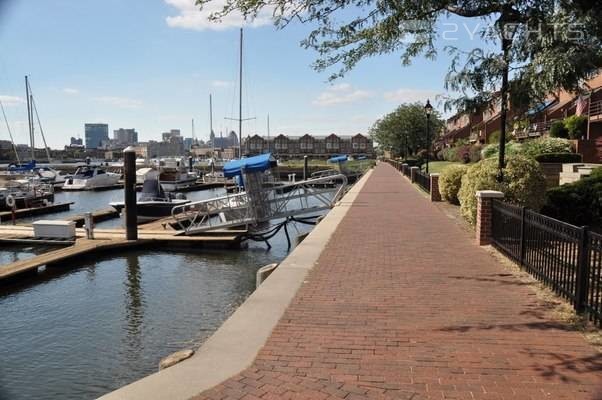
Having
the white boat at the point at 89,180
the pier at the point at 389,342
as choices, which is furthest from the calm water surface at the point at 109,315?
the white boat at the point at 89,180

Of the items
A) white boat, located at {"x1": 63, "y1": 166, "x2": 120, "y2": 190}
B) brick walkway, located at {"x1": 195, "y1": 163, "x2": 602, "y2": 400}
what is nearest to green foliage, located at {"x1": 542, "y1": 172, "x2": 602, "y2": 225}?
brick walkway, located at {"x1": 195, "y1": 163, "x2": 602, "y2": 400}

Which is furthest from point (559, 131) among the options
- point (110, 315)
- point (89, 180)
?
point (89, 180)

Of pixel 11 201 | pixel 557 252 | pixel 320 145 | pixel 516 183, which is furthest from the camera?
pixel 320 145

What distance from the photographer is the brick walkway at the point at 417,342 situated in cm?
434

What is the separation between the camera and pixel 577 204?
1336 cm

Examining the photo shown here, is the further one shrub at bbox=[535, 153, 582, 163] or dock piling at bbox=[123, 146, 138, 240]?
shrub at bbox=[535, 153, 582, 163]

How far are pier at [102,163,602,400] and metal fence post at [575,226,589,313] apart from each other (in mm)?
341

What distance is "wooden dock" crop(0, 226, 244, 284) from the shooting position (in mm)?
16609

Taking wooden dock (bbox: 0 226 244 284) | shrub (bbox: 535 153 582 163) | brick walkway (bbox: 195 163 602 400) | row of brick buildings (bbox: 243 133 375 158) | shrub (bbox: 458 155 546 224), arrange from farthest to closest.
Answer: row of brick buildings (bbox: 243 133 375 158)
shrub (bbox: 535 153 582 163)
wooden dock (bbox: 0 226 244 284)
shrub (bbox: 458 155 546 224)
brick walkway (bbox: 195 163 602 400)

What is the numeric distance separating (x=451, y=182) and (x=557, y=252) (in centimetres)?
1257

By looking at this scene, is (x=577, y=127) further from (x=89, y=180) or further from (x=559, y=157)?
(x=89, y=180)

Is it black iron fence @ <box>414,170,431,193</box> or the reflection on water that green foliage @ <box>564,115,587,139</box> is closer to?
black iron fence @ <box>414,170,431,193</box>

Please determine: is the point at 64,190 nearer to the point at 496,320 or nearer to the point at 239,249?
the point at 239,249

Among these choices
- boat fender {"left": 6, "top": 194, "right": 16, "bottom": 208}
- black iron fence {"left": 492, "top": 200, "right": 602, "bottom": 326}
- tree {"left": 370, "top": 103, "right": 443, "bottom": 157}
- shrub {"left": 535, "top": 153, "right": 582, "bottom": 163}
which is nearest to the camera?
black iron fence {"left": 492, "top": 200, "right": 602, "bottom": 326}
